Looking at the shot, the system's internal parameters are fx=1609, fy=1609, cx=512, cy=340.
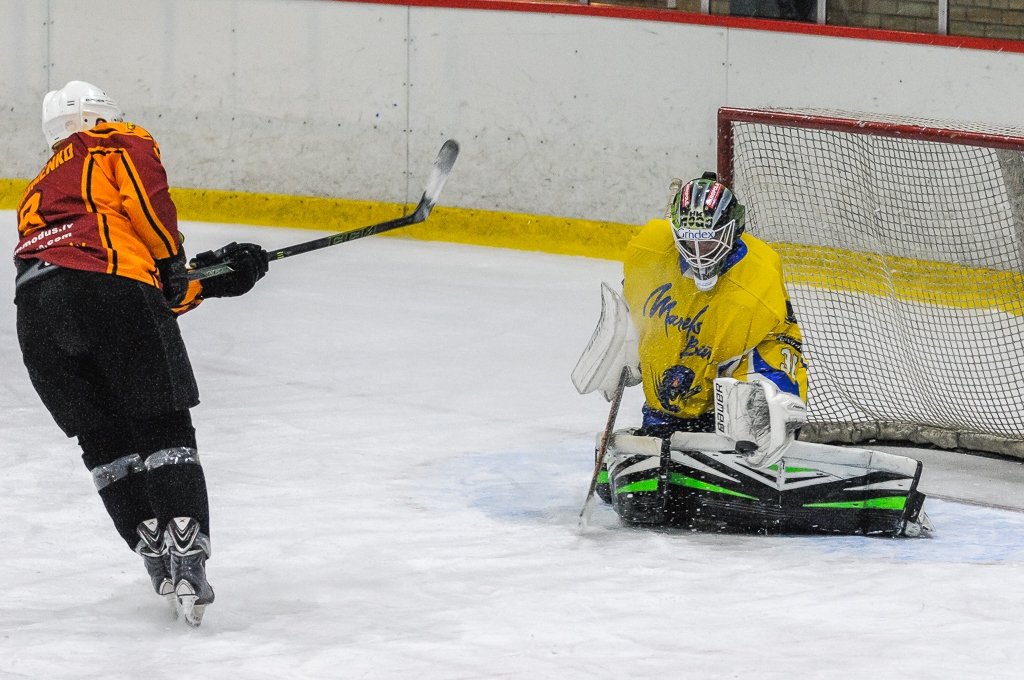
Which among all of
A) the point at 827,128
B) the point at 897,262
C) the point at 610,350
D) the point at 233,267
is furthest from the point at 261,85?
the point at 233,267

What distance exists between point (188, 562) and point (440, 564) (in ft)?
2.24

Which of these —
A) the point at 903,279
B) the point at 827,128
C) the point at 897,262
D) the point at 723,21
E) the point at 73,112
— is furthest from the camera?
the point at 723,21

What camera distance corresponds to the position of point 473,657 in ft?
9.50

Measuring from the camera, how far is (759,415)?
11.5ft

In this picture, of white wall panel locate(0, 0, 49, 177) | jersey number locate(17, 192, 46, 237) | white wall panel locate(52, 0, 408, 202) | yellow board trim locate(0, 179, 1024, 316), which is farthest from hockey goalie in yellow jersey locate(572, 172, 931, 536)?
white wall panel locate(0, 0, 49, 177)

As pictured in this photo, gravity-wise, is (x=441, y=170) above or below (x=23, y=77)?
below

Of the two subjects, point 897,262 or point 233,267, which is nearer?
point 233,267

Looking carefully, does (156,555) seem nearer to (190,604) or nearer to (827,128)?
(190,604)

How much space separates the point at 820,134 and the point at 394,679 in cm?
342

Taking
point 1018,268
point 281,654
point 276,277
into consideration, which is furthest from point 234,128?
point 281,654

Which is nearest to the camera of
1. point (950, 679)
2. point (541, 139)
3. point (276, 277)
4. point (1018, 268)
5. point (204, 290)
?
point (950, 679)

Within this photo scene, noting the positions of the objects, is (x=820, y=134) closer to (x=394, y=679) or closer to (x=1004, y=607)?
(x=1004, y=607)

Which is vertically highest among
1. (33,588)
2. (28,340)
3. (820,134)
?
(820,134)

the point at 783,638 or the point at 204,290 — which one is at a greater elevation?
the point at 204,290
